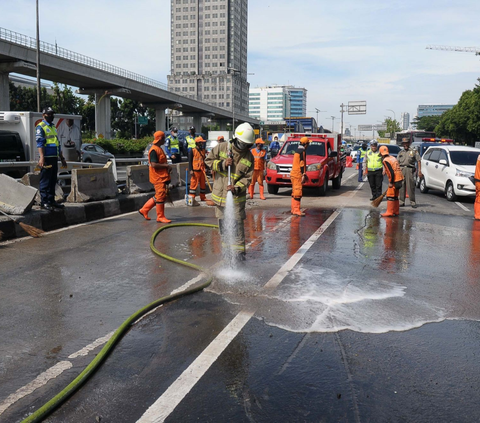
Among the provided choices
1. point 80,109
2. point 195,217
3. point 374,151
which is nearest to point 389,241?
point 195,217

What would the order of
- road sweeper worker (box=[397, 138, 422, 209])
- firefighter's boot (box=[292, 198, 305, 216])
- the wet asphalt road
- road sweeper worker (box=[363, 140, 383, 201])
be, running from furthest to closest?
1. road sweeper worker (box=[397, 138, 422, 209])
2. road sweeper worker (box=[363, 140, 383, 201])
3. firefighter's boot (box=[292, 198, 305, 216])
4. the wet asphalt road

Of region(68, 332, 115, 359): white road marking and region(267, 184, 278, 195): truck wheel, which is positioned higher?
region(267, 184, 278, 195): truck wheel

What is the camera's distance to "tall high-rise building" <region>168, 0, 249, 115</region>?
16638 centimetres

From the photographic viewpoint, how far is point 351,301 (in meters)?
5.32

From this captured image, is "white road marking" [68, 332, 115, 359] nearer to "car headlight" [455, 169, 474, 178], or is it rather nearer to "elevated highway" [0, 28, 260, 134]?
"car headlight" [455, 169, 474, 178]

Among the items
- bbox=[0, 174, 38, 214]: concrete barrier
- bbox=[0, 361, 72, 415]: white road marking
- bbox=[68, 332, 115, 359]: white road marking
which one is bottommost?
bbox=[0, 361, 72, 415]: white road marking

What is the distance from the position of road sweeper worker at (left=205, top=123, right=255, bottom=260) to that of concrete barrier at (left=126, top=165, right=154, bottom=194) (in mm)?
7913

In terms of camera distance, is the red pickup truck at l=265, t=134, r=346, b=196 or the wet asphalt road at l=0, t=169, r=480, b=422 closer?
the wet asphalt road at l=0, t=169, r=480, b=422

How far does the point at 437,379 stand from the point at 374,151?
36.6ft

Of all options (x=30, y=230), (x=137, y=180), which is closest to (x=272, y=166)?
(x=137, y=180)

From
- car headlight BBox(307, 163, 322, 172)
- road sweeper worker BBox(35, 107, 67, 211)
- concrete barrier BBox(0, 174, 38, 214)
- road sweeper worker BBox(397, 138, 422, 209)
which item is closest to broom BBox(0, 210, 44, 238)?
concrete barrier BBox(0, 174, 38, 214)

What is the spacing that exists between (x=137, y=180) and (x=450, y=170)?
972 centimetres

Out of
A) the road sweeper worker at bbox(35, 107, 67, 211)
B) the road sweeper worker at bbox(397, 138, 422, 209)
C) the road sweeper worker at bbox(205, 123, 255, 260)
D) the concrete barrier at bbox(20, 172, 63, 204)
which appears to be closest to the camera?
the road sweeper worker at bbox(205, 123, 255, 260)

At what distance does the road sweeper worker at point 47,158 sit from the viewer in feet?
32.6
